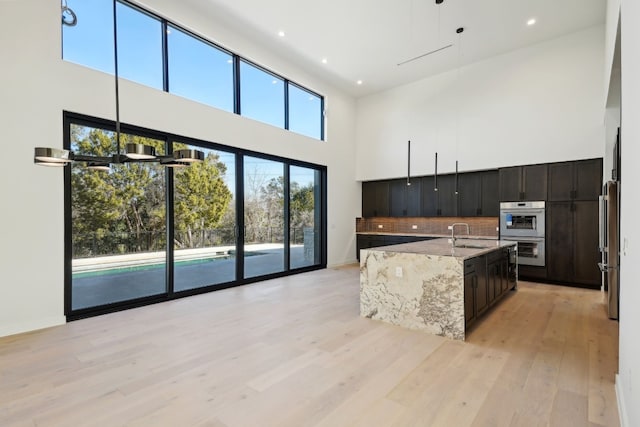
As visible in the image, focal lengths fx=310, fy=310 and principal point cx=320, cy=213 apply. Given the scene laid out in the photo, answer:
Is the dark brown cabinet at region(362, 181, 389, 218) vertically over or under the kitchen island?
over

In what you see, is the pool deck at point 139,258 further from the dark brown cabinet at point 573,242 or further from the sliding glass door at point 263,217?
the dark brown cabinet at point 573,242

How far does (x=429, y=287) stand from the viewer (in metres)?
3.49

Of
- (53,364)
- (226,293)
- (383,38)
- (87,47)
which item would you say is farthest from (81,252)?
(383,38)

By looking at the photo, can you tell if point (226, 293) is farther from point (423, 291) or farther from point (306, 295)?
point (423, 291)

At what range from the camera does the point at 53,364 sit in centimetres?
278

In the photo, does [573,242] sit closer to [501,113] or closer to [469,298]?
[501,113]

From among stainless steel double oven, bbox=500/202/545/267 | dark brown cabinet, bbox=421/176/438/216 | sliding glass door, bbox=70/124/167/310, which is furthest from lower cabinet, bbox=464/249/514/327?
sliding glass door, bbox=70/124/167/310

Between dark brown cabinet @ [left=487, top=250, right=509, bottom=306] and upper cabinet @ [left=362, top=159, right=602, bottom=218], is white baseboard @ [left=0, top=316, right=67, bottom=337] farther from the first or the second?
upper cabinet @ [left=362, top=159, right=602, bottom=218]

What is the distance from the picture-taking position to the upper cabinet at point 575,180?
5.49 meters

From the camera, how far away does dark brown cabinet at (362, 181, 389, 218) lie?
8.47m

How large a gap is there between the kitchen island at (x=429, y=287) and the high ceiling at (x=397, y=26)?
12.8 ft

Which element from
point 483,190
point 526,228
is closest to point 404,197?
point 483,190

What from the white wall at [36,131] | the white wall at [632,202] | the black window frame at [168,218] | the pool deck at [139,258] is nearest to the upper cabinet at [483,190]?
the black window frame at [168,218]

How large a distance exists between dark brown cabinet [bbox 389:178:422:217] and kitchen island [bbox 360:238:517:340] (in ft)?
12.1
